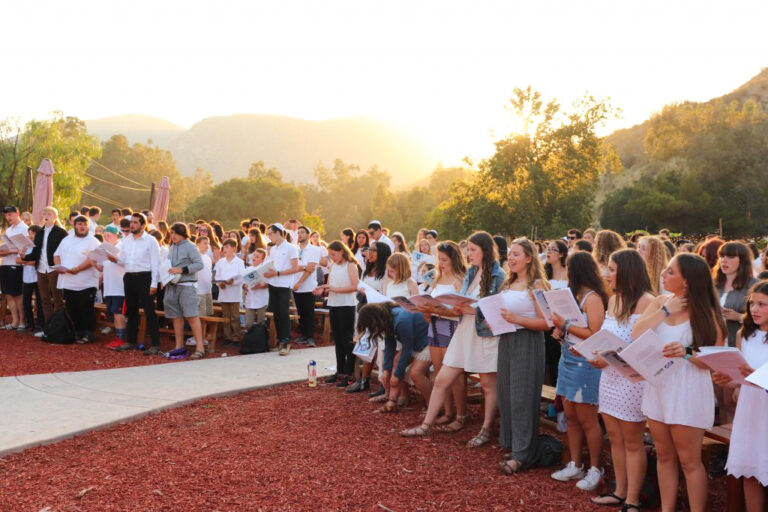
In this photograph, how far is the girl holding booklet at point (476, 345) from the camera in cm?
586

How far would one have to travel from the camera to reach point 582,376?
4.85m

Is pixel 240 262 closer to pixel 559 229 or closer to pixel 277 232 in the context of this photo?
pixel 277 232

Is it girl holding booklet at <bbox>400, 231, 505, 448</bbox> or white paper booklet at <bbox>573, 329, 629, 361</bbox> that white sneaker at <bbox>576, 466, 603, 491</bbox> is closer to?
girl holding booklet at <bbox>400, 231, 505, 448</bbox>

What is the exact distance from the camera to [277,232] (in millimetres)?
10727

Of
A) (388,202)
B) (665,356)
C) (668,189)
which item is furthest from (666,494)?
(388,202)

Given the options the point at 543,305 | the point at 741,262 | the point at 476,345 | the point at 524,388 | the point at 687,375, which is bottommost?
the point at 524,388

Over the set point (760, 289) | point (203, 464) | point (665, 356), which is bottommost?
point (203, 464)

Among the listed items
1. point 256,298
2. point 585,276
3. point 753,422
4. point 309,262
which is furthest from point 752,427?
point 256,298

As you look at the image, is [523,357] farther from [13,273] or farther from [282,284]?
[13,273]

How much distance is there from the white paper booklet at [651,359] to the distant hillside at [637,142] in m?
65.1

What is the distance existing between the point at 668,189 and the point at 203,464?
4987 centimetres

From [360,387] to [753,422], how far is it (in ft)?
15.7

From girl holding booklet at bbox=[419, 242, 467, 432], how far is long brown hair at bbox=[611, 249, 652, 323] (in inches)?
80.6

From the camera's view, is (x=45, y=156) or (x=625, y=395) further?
(x=45, y=156)
